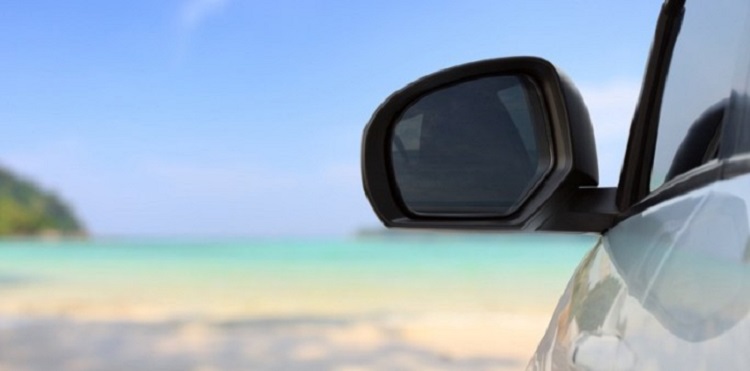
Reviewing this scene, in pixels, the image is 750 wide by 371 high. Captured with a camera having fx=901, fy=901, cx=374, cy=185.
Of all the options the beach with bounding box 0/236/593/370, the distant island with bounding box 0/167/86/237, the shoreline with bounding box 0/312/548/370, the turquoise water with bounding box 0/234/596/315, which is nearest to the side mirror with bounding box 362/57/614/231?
the beach with bounding box 0/236/593/370

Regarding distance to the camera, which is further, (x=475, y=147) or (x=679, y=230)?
(x=475, y=147)

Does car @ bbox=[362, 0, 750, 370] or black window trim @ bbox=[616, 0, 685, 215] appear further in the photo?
black window trim @ bbox=[616, 0, 685, 215]

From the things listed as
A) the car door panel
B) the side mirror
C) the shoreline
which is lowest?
the shoreline

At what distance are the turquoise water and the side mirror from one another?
15.1m

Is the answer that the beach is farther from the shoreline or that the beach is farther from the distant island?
the distant island

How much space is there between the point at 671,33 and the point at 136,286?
2100cm

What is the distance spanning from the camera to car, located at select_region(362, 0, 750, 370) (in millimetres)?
639

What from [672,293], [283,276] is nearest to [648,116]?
[672,293]

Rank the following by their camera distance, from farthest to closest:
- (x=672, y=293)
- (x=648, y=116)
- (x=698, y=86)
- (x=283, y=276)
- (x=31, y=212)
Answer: (x=31, y=212) → (x=283, y=276) → (x=648, y=116) → (x=698, y=86) → (x=672, y=293)

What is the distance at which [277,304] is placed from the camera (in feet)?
58.5

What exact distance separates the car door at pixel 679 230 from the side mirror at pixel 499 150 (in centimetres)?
5

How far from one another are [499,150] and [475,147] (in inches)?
1.0

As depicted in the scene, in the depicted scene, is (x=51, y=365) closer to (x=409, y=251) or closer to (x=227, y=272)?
(x=227, y=272)

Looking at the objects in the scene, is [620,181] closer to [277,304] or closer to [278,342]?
[278,342]
